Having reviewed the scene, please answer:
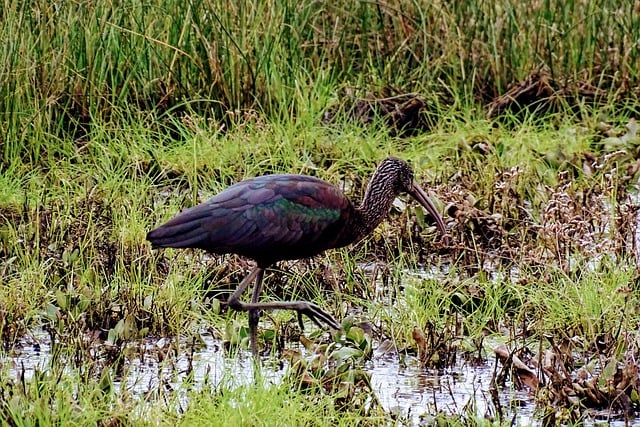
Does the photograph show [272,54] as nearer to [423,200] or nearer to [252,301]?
[423,200]

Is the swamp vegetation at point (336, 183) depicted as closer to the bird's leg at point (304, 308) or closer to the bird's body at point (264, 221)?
the bird's leg at point (304, 308)

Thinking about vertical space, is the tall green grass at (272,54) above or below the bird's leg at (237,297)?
above

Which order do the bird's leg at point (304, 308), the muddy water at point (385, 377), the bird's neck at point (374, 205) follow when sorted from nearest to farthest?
the muddy water at point (385, 377) → the bird's leg at point (304, 308) → the bird's neck at point (374, 205)

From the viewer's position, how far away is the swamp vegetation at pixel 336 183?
200 inches

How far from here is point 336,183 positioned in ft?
26.0

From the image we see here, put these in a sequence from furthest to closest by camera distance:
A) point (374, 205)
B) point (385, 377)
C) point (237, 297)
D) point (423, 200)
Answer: point (423, 200), point (374, 205), point (237, 297), point (385, 377)

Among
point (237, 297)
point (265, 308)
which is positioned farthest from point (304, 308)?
point (237, 297)

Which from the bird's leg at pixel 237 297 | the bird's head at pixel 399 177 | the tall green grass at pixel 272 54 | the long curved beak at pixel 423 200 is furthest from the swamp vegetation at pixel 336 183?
the bird's head at pixel 399 177

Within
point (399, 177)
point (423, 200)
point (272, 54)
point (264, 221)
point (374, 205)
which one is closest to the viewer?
point (264, 221)

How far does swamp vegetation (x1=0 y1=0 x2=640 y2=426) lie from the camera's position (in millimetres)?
5070

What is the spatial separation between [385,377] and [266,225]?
0.76m

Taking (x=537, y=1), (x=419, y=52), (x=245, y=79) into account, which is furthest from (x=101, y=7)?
(x=537, y=1)

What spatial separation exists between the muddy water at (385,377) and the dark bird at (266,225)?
198 mm

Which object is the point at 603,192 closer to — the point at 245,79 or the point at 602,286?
the point at 602,286
